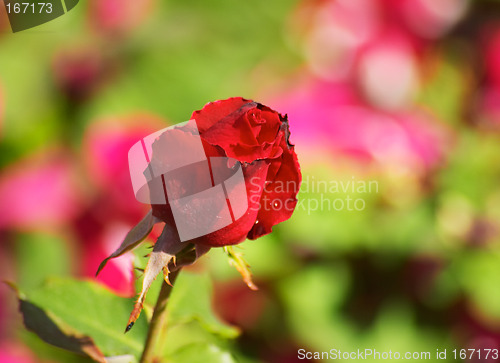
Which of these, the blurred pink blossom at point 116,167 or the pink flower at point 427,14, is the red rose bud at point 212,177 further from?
the pink flower at point 427,14

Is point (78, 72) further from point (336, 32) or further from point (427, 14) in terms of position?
point (427, 14)

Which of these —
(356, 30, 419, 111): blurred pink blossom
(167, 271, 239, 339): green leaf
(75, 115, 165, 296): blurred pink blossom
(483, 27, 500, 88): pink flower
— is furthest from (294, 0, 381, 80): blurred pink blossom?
(167, 271, 239, 339): green leaf

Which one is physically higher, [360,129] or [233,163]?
[233,163]

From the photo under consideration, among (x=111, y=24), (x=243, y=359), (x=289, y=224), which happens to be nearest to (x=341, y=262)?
(x=289, y=224)

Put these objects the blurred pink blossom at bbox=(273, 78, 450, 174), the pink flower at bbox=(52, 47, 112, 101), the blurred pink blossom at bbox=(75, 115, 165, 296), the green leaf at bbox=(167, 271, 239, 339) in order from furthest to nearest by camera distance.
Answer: the pink flower at bbox=(52, 47, 112, 101), the blurred pink blossom at bbox=(273, 78, 450, 174), the blurred pink blossom at bbox=(75, 115, 165, 296), the green leaf at bbox=(167, 271, 239, 339)

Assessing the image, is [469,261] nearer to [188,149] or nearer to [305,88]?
[305,88]

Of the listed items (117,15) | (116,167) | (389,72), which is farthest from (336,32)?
(116,167)

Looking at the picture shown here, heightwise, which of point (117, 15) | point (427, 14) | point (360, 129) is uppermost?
point (117, 15)

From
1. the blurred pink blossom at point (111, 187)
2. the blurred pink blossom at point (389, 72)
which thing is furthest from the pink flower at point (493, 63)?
the blurred pink blossom at point (111, 187)

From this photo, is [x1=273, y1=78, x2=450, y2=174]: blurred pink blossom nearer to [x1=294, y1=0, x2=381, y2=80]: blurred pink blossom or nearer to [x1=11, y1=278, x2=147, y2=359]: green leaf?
[x1=294, y1=0, x2=381, y2=80]: blurred pink blossom
